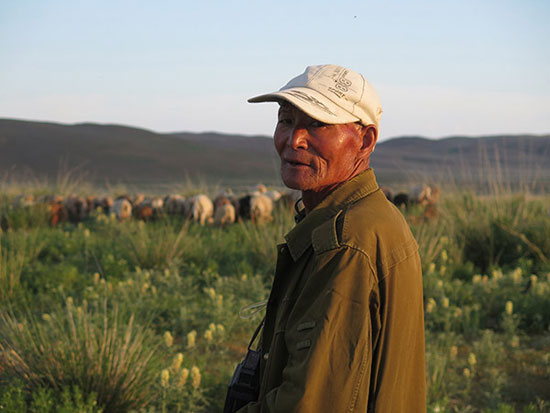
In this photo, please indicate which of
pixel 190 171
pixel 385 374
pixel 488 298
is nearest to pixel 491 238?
pixel 488 298

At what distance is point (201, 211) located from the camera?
9.01m

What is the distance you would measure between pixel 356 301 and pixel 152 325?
375 cm

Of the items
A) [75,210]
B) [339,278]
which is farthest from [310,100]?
[75,210]

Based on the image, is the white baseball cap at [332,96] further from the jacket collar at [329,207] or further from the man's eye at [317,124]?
the jacket collar at [329,207]

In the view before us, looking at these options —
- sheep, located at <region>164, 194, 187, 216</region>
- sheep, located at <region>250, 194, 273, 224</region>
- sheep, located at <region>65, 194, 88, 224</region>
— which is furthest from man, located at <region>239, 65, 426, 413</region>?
sheep, located at <region>65, 194, 88, 224</region>

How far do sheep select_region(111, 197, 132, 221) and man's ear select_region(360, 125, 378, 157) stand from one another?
7.76 meters

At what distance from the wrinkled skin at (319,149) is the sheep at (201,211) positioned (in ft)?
23.2

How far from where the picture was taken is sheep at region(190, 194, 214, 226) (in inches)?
351

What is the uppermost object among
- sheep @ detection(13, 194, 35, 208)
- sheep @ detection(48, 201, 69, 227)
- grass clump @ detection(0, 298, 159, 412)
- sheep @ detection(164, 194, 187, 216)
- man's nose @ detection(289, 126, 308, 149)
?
man's nose @ detection(289, 126, 308, 149)

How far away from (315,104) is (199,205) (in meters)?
7.43

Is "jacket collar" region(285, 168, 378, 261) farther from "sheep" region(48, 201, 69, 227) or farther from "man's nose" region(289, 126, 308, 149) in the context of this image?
"sheep" region(48, 201, 69, 227)

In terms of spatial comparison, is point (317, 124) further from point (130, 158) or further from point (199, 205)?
point (130, 158)

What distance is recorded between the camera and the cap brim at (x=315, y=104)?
1.69 m

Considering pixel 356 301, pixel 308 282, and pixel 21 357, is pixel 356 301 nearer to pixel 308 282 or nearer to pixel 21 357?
pixel 308 282
